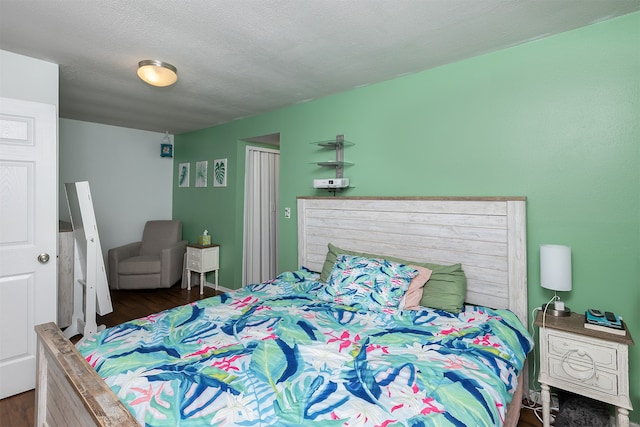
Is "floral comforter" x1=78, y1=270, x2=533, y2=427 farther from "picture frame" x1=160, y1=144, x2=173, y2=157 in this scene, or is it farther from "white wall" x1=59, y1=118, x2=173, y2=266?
"picture frame" x1=160, y1=144, x2=173, y2=157

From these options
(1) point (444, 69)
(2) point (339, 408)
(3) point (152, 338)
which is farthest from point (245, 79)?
(2) point (339, 408)

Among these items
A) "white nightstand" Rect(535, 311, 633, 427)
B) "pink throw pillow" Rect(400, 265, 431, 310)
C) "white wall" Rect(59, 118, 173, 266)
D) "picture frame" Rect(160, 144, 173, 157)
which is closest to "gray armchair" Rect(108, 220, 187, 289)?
"white wall" Rect(59, 118, 173, 266)

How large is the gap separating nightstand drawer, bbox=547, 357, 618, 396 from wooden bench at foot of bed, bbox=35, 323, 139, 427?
6.81ft

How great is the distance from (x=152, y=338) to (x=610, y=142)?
9.18 feet

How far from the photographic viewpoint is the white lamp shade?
6.12 ft

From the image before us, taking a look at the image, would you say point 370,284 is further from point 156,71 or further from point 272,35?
point 156,71

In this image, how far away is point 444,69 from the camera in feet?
8.15

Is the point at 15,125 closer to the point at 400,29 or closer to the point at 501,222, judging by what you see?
the point at 400,29

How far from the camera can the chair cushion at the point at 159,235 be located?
482 centimetres

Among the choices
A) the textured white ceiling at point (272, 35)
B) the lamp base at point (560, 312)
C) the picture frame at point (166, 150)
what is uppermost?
the textured white ceiling at point (272, 35)

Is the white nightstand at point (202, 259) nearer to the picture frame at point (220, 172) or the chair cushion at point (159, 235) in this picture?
the chair cushion at point (159, 235)

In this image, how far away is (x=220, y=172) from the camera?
4.51 metres

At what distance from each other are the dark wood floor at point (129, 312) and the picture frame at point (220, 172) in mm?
1540

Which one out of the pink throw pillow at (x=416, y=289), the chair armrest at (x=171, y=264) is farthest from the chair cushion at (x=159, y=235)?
the pink throw pillow at (x=416, y=289)
